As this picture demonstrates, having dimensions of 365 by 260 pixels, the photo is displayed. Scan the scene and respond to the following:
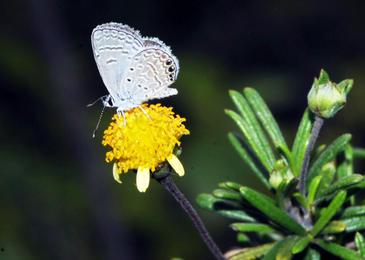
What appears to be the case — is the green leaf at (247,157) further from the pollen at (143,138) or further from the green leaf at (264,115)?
the pollen at (143,138)

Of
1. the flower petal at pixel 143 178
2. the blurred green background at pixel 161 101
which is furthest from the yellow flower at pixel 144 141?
the blurred green background at pixel 161 101

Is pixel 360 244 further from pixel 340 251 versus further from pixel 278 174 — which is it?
pixel 278 174

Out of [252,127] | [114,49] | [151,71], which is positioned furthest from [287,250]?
[114,49]

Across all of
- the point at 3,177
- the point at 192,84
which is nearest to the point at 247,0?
the point at 192,84

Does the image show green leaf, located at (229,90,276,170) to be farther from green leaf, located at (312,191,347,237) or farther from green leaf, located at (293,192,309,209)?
green leaf, located at (312,191,347,237)

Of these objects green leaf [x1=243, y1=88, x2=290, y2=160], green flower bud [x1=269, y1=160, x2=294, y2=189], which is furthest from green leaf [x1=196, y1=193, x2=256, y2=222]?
green leaf [x1=243, y1=88, x2=290, y2=160]

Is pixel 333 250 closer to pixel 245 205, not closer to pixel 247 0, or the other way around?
pixel 245 205
